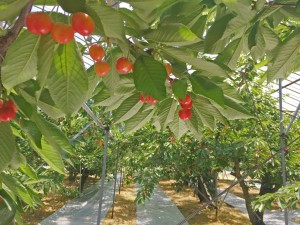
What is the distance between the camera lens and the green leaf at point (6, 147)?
0.52 metres

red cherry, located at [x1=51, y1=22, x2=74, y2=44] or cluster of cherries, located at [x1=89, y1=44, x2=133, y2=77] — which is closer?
red cherry, located at [x1=51, y1=22, x2=74, y2=44]

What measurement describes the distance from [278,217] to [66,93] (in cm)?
817

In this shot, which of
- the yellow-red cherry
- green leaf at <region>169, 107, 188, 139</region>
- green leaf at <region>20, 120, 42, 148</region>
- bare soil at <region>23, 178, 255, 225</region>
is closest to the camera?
green leaf at <region>20, 120, 42, 148</region>

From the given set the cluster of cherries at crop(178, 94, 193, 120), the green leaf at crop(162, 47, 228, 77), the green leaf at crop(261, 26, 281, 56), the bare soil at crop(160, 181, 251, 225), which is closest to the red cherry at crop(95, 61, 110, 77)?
the green leaf at crop(162, 47, 228, 77)

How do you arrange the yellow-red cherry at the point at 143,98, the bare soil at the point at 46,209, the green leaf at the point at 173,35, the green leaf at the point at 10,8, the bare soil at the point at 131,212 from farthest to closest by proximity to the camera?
the bare soil at the point at 131,212 → the bare soil at the point at 46,209 → the yellow-red cherry at the point at 143,98 → the green leaf at the point at 173,35 → the green leaf at the point at 10,8

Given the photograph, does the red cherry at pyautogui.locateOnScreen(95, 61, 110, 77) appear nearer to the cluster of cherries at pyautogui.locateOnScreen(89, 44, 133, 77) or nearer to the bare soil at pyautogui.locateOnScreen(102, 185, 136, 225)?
the cluster of cherries at pyautogui.locateOnScreen(89, 44, 133, 77)

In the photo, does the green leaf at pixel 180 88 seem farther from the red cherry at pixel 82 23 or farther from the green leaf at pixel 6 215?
Result: the green leaf at pixel 6 215

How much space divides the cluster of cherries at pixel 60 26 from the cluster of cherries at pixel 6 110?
0.20 meters

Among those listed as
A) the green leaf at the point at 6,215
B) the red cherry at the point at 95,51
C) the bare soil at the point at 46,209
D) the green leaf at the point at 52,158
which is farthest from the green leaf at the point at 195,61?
the bare soil at the point at 46,209

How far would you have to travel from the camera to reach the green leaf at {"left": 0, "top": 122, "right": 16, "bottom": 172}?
52 centimetres

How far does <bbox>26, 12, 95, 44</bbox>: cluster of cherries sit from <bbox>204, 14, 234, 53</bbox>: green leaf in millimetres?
243

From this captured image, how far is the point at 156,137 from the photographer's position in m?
4.45

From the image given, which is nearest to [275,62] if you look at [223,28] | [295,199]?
[223,28]

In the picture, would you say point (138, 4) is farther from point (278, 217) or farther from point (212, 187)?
point (278, 217)
